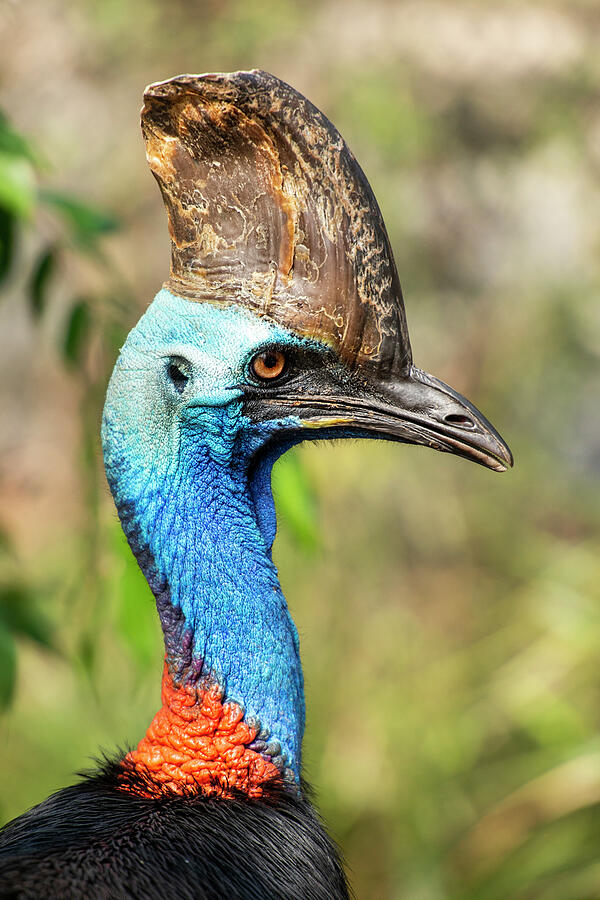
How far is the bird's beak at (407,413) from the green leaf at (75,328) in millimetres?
887

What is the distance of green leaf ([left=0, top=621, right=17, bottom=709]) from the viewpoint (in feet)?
7.14

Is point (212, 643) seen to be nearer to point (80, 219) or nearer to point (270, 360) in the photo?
point (270, 360)

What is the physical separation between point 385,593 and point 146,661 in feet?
9.10

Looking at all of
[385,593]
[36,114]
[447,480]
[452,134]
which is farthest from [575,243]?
[36,114]

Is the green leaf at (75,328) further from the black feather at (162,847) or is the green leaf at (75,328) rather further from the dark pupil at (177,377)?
the black feather at (162,847)

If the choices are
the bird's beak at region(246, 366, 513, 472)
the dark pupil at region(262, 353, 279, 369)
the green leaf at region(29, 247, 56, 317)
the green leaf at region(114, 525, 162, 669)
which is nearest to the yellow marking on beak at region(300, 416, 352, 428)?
the bird's beak at region(246, 366, 513, 472)

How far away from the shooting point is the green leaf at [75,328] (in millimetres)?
2562

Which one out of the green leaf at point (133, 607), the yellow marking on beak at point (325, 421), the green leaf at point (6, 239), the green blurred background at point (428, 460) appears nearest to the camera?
the yellow marking on beak at point (325, 421)

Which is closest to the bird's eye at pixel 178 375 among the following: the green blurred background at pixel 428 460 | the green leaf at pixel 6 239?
the green leaf at pixel 6 239

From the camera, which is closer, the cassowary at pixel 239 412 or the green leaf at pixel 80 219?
the cassowary at pixel 239 412

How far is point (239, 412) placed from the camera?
1.82 metres

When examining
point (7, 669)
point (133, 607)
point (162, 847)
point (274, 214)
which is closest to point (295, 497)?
point (133, 607)

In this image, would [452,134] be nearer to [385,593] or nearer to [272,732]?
[385,593]

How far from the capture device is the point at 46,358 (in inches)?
272
